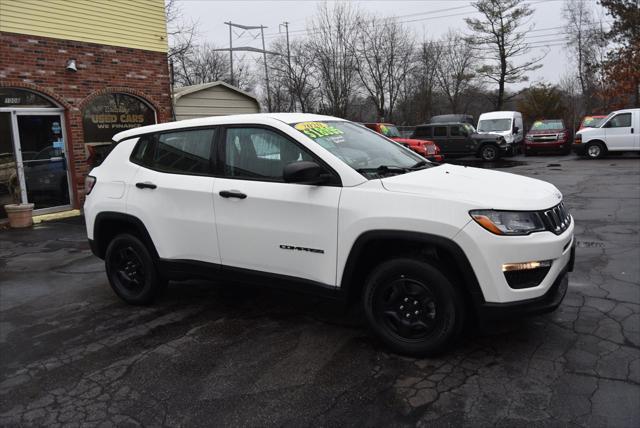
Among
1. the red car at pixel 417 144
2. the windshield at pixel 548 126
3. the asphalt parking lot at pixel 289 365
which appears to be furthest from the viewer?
the windshield at pixel 548 126

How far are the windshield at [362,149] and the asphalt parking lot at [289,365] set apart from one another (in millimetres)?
1331

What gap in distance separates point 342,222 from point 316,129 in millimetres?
945

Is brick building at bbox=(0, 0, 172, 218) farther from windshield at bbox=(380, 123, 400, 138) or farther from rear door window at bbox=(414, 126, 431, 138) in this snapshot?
rear door window at bbox=(414, 126, 431, 138)

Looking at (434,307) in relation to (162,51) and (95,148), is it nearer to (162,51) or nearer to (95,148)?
(95,148)

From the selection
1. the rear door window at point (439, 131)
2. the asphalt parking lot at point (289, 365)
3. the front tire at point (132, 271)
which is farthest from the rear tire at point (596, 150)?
the front tire at point (132, 271)

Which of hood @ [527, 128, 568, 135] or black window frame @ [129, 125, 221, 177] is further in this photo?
hood @ [527, 128, 568, 135]

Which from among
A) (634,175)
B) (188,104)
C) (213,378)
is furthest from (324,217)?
(634,175)

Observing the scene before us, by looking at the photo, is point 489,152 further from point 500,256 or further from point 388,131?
point 500,256

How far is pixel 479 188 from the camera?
3.61 metres

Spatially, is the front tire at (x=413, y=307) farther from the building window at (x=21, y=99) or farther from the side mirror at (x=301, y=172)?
the building window at (x=21, y=99)

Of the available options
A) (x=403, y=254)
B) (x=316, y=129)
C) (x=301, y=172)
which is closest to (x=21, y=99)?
(x=316, y=129)

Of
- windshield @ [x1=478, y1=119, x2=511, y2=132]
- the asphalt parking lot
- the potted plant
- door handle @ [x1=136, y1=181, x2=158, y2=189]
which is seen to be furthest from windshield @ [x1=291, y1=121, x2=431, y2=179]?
windshield @ [x1=478, y1=119, x2=511, y2=132]

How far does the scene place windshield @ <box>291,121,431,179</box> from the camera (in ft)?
13.0

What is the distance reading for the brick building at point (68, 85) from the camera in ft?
33.1
